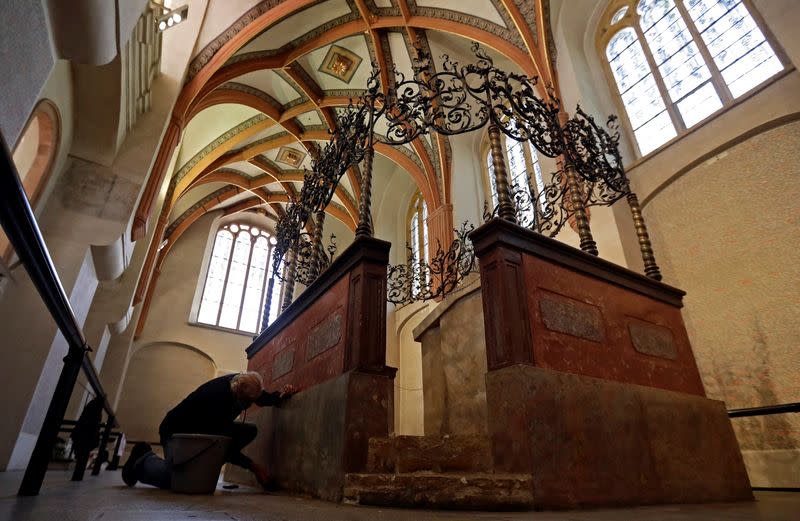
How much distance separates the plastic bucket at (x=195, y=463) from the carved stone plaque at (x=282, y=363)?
108cm

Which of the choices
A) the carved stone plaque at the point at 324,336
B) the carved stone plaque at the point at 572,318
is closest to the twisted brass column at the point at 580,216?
the carved stone plaque at the point at 572,318

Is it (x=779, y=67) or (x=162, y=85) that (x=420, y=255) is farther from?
(x=779, y=67)

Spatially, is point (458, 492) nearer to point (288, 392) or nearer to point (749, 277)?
point (288, 392)

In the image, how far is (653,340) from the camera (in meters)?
2.95

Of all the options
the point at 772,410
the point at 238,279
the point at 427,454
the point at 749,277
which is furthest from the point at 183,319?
the point at 772,410

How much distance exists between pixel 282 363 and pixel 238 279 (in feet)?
39.7

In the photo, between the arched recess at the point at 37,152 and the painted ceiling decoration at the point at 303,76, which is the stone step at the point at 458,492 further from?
the painted ceiling decoration at the point at 303,76

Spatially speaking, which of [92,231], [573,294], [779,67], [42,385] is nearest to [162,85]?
[92,231]

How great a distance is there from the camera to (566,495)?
1812mm

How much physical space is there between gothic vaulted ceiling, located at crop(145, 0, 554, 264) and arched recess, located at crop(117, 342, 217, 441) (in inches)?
136

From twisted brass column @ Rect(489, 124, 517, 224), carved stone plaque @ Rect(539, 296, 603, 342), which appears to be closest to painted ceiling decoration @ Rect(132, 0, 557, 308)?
twisted brass column @ Rect(489, 124, 517, 224)

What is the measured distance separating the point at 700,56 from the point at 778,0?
1.11m

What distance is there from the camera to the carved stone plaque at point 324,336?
2771 mm

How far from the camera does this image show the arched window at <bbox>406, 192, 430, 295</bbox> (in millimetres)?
12375
